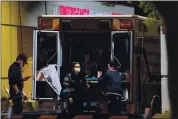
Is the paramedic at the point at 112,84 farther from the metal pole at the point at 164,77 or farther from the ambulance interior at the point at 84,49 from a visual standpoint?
the metal pole at the point at 164,77

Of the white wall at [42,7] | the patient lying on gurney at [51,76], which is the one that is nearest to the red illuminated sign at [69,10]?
the white wall at [42,7]

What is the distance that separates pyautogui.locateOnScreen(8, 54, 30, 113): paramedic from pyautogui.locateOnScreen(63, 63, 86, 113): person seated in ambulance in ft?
3.54

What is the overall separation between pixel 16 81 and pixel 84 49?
1.93m

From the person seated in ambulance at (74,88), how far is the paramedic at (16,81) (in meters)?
1.08

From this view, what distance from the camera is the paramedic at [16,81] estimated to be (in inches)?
454

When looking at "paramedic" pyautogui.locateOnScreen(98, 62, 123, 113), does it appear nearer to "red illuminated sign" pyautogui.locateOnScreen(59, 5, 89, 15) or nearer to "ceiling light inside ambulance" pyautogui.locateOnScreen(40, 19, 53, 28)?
"ceiling light inside ambulance" pyautogui.locateOnScreen(40, 19, 53, 28)

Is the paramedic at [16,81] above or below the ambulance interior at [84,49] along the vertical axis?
below

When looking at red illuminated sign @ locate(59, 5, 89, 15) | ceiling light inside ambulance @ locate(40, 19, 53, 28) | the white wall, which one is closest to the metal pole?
the white wall

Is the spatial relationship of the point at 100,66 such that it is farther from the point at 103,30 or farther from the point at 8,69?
the point at 8,69

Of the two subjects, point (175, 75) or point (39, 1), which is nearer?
point (175, 75)

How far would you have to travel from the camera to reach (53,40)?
40.5 ft

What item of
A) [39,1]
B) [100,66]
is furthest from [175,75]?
[39,1]

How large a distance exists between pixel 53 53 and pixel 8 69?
3.72ft

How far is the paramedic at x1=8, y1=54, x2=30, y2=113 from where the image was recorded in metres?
11.5
